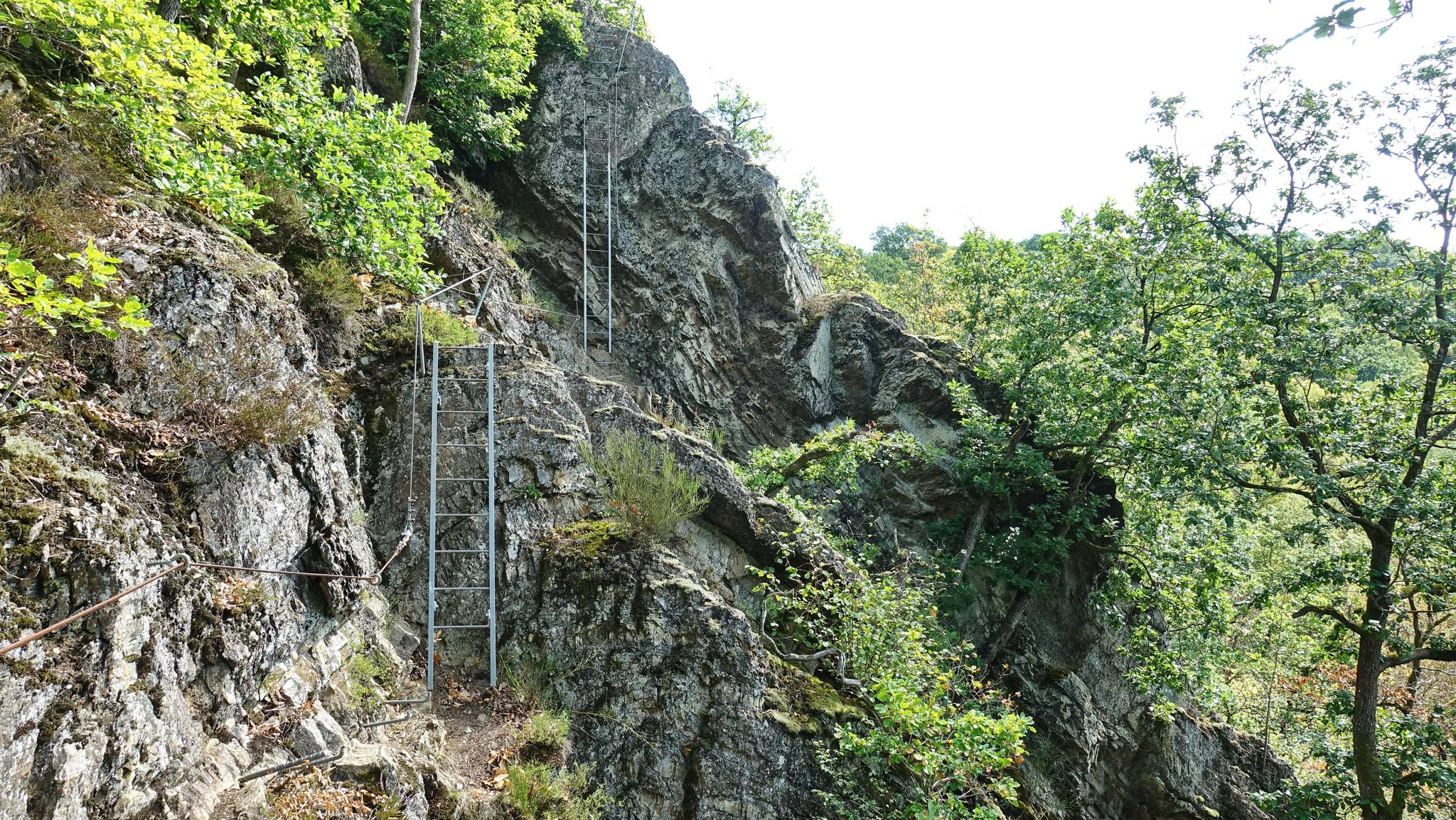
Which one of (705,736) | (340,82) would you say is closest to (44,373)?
(705,736)

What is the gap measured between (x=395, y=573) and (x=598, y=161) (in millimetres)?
10586

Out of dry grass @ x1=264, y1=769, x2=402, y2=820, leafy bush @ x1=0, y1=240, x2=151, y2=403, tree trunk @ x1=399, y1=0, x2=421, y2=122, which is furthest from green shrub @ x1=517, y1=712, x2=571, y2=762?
tree trunk @ x1=399, y1=0, x2=421, y2=122

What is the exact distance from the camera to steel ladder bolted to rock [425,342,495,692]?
635 cm

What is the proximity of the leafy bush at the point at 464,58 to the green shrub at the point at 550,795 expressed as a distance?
11339 millimetres

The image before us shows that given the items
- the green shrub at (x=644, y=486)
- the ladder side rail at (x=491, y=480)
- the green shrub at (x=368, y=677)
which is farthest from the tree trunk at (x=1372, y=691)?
the green shrub at (x=368, y=677)

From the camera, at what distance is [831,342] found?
1496 centimetres

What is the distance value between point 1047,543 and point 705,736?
858 centimetres

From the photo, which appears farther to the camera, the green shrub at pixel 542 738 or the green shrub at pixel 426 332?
the green shrub at pixel 426 332

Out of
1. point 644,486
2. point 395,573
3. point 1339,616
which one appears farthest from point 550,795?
point 1339,616

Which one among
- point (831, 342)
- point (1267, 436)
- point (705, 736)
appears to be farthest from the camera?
point (831, 342)

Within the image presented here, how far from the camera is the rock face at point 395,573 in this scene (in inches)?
133

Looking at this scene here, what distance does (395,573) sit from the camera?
654 cm

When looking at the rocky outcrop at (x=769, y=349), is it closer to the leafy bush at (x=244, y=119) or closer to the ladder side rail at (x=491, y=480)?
the leafy bush at (x=244, y=119)

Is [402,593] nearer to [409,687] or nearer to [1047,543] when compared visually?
[409,687]
